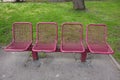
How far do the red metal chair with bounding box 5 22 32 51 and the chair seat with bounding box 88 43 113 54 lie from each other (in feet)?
5.08

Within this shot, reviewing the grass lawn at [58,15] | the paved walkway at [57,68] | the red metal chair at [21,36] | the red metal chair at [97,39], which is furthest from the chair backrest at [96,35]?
the red metal chair at [21,36]

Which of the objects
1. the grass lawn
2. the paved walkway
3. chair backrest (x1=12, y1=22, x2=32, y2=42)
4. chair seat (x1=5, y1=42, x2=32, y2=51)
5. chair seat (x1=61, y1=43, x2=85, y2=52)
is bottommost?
the paved walkway

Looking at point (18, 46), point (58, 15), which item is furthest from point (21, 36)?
point (58, 15)

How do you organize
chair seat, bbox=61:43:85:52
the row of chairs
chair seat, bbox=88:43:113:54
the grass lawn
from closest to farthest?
chair seat, bbox=88:43:113:54, chair seat, bbox=61:43:85:52, the row of chairs, the grass lawn

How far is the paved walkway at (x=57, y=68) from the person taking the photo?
16.8 ft

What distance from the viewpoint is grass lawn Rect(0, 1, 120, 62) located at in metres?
8.55

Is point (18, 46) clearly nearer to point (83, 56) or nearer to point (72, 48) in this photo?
point (72, 48)

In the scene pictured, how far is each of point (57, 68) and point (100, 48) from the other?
1.15m

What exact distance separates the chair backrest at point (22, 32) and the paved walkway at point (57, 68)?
0.44 metres

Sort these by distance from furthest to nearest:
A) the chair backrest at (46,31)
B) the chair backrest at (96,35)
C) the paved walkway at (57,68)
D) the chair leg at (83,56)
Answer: the chair backrest at (96,35)
the chair backrest at (46,31)
the chair leg at (83,56)
the paved walkway at (57,68)

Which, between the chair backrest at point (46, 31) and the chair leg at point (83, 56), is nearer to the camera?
the chair leg at point (83, 56)

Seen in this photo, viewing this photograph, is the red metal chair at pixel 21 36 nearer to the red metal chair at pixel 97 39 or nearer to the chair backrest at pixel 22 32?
the chair backrest at pixel 22 32

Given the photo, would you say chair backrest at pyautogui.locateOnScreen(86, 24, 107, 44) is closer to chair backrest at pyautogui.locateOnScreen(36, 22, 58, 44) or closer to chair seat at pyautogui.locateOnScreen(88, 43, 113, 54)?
chair seat at pyautogui.locateOnScreen(88, 43, 113, 54)

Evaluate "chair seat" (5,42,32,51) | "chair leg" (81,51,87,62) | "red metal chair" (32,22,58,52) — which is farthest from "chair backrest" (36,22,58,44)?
"chair leg" (81,51,87,62)
